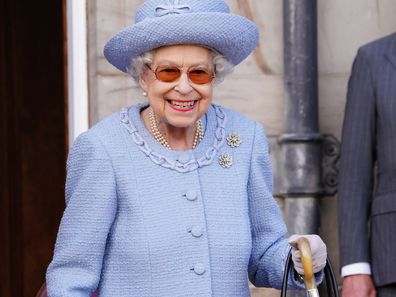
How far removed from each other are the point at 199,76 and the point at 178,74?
0.19ft

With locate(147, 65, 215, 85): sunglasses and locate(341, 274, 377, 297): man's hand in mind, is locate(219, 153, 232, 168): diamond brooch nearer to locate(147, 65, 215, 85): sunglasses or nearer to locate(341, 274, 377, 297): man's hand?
A: locate(147, 65, 215, 85): sunglasses

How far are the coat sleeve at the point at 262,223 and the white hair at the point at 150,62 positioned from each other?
20cm

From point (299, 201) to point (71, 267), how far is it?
2.38m

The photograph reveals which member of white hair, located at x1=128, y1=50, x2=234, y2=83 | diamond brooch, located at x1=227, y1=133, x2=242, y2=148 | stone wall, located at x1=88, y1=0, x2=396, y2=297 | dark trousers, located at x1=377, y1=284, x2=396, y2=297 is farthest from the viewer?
stone wall, located at x1=88, y1=0, x2=396, y2=297

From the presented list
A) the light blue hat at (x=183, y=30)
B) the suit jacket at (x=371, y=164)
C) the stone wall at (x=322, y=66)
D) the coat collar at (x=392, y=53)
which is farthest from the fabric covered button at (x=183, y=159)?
the stone wall at (x=322, y=66)

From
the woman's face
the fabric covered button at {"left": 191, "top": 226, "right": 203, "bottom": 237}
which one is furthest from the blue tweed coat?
the woman's face

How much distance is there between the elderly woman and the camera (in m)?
3.70

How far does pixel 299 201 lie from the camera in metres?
6.00

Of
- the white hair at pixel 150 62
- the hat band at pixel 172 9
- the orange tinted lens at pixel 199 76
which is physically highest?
the hat band at pixel 172 9

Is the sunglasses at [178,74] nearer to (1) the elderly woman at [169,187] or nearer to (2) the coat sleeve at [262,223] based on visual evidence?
(1) the elderly woman at [169,187]

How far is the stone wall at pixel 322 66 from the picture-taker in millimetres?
6000

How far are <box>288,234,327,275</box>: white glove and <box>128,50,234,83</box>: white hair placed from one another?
1.69 feet

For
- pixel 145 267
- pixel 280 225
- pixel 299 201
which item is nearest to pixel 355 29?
pixel 299 201

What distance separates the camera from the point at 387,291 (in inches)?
192
